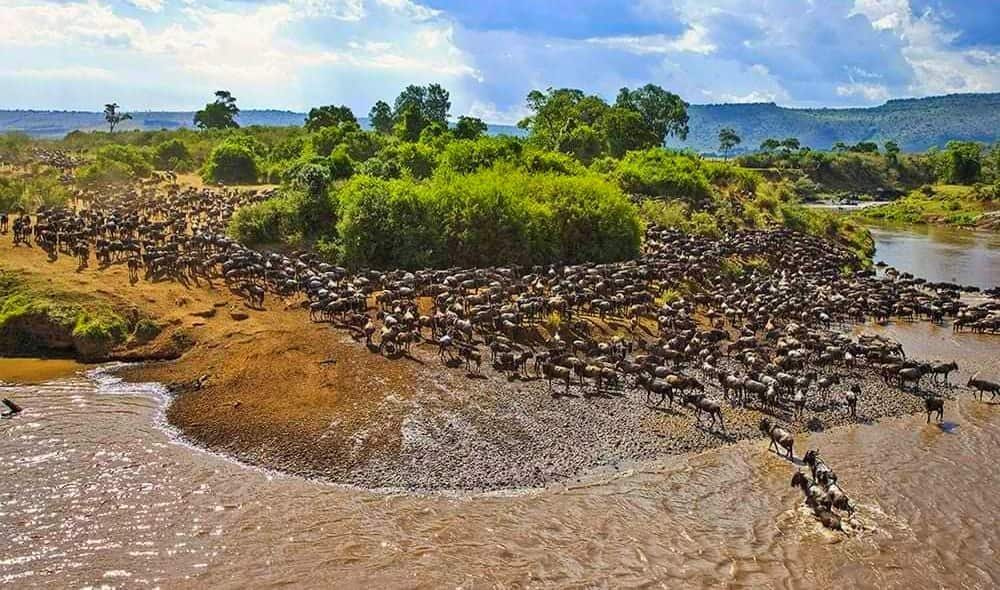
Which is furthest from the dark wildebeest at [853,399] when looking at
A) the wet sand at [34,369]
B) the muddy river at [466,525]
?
the wet sand at [34,369]

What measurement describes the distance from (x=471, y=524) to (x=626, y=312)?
18022mm

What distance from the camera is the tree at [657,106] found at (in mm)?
116938

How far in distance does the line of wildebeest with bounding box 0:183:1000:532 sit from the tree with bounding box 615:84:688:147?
A: 76728mm

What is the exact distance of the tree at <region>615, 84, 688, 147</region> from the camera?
117 meters

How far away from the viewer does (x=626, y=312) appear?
31844 millimetres

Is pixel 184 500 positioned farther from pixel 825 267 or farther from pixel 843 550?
pixel 825 267

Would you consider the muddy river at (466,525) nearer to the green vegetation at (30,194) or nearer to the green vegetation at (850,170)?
the green vegetation at (30,194)

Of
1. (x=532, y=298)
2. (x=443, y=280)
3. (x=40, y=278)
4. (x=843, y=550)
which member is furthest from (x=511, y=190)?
(x=843, y=550)

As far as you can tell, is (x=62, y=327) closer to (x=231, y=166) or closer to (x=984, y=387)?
(x=984, y=387)

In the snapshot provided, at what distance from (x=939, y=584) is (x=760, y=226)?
51074mm

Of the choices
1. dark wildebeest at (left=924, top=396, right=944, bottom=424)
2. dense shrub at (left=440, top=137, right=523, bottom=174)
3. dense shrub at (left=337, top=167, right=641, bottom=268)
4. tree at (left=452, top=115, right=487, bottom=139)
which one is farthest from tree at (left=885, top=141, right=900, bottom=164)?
dark wildebeest at (left=924, top=396, right=944, bottom=424)

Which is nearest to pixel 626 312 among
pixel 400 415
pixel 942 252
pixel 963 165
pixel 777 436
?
pixel 777 436

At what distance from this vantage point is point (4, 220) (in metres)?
36.4

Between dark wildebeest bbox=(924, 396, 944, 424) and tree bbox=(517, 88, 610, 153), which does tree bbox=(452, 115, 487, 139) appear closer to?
tree bbox=(517, 88, 610, 153)
